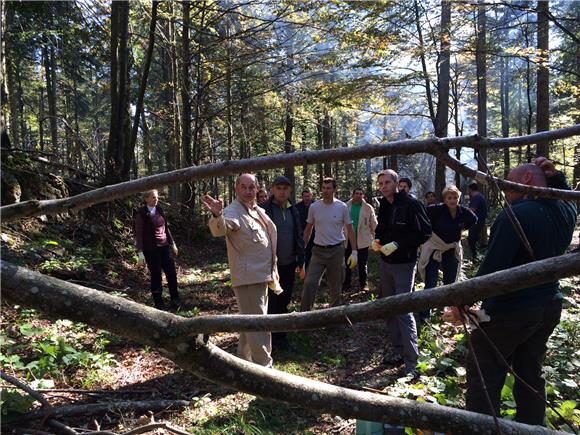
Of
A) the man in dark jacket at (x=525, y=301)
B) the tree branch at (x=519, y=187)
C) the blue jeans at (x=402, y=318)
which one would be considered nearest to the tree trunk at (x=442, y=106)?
the blue jeans at (x=402, y=318)

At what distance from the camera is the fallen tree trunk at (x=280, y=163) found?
5.12 feet

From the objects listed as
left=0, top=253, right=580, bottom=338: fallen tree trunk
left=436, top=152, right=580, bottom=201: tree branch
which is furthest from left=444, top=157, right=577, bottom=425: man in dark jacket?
left=0, top=253, right=580, bottom=338: fallen tree trunk

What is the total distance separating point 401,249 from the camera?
14.8 ft

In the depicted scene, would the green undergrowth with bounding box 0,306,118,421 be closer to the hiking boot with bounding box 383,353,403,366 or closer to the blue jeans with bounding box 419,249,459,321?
the hiking boot with bounding box 383,353,403,366

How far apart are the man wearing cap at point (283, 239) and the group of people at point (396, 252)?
0.01 meters

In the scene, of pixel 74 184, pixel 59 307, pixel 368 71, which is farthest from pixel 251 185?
pixel 368 71

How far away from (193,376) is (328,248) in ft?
8.19

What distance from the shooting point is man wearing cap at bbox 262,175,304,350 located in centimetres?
514

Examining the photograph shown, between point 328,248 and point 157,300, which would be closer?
point 328,248

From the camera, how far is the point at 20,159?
771 centimetres

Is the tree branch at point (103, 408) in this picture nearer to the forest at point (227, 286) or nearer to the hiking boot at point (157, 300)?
the forest at point (227, 286)

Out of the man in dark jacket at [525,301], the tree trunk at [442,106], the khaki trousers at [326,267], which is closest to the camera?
the man in dark jacket at [525,301]

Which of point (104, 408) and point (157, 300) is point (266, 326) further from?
point (157, 300)

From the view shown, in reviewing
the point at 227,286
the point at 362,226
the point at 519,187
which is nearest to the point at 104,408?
the point at 519,187
